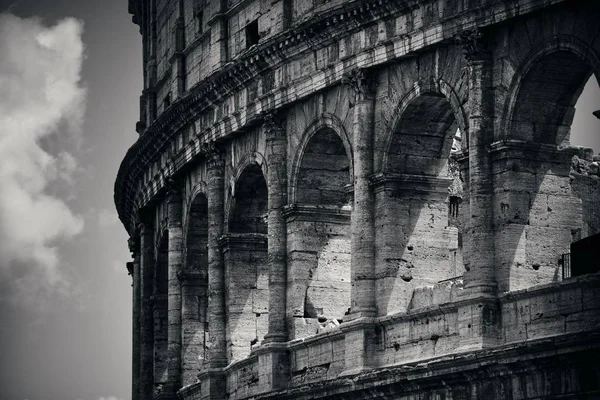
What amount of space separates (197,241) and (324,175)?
21.0ft

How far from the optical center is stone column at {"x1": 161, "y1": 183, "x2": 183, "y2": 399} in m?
50.8

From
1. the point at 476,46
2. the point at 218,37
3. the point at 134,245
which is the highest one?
the point at 218,37

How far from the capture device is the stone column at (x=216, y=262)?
156ft

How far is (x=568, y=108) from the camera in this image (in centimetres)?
3916

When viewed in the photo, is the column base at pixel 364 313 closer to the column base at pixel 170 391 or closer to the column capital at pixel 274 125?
the column capital at pixel 274 125

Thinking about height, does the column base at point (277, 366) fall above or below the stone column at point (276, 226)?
below

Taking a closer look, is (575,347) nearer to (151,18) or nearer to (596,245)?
(596,245)

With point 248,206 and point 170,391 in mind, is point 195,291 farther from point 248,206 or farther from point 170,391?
point 248,206

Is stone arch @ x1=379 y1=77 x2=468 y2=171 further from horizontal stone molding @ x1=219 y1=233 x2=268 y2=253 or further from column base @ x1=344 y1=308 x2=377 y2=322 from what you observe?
horizontal stone molding @ x1=219 y1=233 x2=268 y2=253

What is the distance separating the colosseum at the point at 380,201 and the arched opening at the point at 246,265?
1.6 inches

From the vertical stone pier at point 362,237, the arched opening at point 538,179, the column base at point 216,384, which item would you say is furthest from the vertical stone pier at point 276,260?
the arched opening at point 538,179

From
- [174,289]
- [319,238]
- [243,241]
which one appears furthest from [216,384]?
[319,238]

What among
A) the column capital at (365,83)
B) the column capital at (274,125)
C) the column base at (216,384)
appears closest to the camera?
the column capital at (365,83)

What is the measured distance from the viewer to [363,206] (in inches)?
→ 1656
